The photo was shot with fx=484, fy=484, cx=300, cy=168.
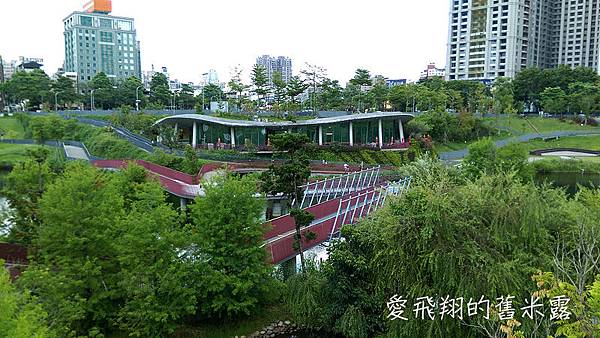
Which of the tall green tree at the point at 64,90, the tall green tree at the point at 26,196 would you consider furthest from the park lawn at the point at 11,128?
the tall green tree at the point at 26,196

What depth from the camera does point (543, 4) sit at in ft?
340

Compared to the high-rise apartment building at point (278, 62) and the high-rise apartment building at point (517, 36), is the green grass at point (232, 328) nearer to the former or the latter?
the high-rise apartment building at point (517, 36)

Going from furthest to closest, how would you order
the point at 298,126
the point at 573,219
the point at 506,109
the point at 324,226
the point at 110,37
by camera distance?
the point at 110,37
the point at 506,109
the point at 298,126
the point at 324,226
the point at 573,219

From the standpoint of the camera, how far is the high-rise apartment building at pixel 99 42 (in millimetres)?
105750

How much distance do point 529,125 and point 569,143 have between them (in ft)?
26.6

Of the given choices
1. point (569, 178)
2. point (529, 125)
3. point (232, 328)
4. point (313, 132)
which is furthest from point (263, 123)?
A: point (529, 125)

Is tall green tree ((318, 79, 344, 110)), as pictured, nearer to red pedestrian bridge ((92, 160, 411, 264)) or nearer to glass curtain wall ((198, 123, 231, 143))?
glass curtain wall ((198, 123, 231, 143))

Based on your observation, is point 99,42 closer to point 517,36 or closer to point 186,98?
point 186,98

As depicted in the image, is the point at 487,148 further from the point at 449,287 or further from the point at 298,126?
the point at 449,287

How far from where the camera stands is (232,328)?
14.6m

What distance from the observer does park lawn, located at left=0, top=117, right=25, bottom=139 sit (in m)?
52.7

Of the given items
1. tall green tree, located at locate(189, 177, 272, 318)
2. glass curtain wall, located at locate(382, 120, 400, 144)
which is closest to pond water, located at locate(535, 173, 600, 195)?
glass curtain wall, located at locate(382, 120, 400, 144)

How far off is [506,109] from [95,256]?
62381 millimetres

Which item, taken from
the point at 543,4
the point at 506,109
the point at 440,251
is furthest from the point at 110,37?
the point at 440,251
